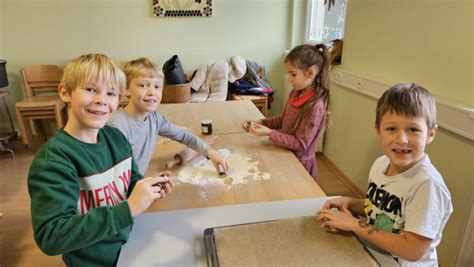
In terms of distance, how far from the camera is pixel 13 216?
2.37 meters

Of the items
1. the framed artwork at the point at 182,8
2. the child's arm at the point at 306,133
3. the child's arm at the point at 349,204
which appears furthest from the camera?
the framed artwork at the point at 182,8

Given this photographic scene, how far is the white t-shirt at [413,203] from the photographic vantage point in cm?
79

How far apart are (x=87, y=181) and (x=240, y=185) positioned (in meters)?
0.56

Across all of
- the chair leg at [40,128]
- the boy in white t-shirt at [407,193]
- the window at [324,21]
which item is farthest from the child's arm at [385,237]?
the chair leg at [40,128]

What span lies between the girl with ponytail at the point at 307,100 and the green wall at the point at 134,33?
2519 mm

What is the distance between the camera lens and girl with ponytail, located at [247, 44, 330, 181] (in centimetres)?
156

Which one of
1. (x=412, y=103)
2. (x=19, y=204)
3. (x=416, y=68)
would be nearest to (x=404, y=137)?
(x=412, y=103)

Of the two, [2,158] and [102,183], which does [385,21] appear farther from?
[2,158]

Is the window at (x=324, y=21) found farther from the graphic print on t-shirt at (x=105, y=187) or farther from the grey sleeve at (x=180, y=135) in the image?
the graphic print on t-shirt at (x=105, y=187)

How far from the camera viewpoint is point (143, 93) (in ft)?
4.33

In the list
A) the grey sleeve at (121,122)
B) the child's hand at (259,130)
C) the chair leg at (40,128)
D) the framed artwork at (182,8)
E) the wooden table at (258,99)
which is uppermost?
the framed artwork at (182,8)

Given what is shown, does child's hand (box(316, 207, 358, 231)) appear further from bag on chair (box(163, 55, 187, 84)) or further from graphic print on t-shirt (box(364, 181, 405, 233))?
bag on chair (box(163, 55, 187, 84))

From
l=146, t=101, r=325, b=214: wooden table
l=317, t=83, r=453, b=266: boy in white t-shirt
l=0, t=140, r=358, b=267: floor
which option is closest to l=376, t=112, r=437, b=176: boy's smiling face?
l=317, t=83, r=453, b=266: boy in white t-shirt

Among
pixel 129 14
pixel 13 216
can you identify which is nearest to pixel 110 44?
pixel 129 14
